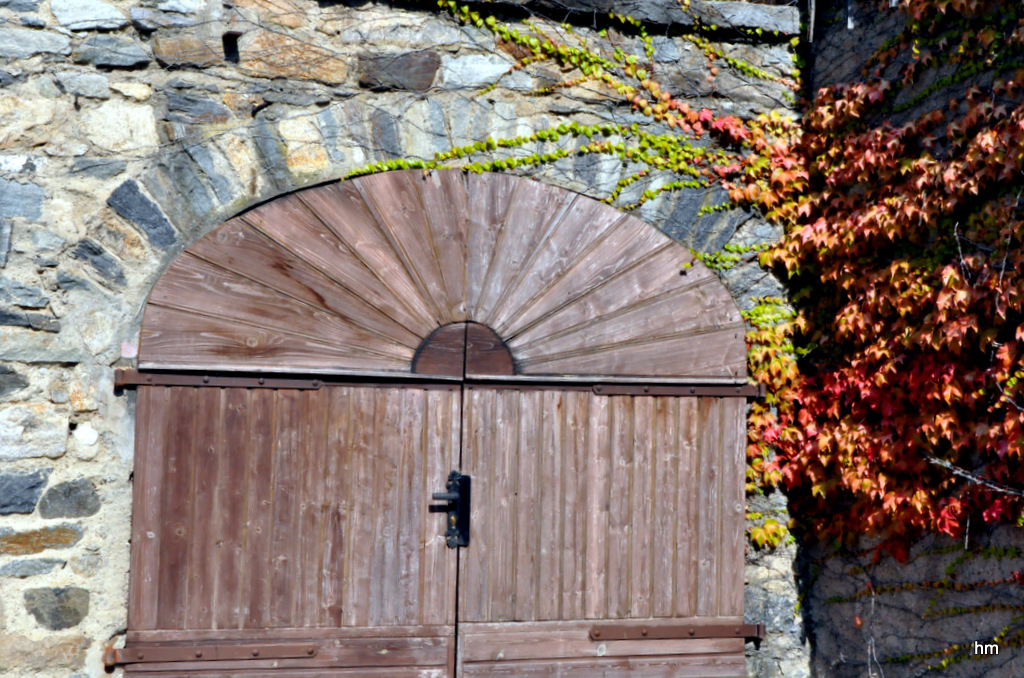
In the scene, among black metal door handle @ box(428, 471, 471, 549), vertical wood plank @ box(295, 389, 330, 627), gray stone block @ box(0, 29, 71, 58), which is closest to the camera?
gray stone block @ box(0, 29, 71, 58)

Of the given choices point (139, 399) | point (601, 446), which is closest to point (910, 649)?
point (601, 446)

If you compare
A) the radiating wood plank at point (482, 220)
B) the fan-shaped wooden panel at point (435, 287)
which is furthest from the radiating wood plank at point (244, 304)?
the radiating wood plank at point (482, 220)

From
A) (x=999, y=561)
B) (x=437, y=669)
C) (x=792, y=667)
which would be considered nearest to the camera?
(x=999, y=561)

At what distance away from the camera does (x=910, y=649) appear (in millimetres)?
3668

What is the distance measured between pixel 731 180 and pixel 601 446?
1.35 m

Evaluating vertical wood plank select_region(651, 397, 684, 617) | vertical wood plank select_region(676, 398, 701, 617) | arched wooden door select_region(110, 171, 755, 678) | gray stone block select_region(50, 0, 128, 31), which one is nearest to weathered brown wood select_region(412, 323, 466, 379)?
arched wooden door select_region(110, 171, 755, 678)

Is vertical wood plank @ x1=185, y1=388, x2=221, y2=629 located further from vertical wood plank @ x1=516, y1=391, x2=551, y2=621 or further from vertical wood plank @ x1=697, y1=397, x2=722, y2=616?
vertical wood plank @ x1=697, y1=397, x2=722, y2=616

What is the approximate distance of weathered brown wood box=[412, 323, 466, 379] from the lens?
12.0ft

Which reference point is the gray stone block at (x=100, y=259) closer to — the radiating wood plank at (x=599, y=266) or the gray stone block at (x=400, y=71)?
the gray stone block at (x=400, y=71)

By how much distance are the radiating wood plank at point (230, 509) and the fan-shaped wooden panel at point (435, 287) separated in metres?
0.21

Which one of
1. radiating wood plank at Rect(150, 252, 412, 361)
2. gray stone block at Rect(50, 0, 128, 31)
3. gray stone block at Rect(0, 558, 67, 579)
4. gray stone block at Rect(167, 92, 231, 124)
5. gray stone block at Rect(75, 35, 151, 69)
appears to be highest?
gray stone block at Rect(50, 0, 128, 31)

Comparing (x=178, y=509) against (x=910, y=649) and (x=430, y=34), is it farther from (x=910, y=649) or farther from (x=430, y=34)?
(x=910, y=649)

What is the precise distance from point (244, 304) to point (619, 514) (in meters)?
1.76

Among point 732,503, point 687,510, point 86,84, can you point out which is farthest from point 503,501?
point 86,84
